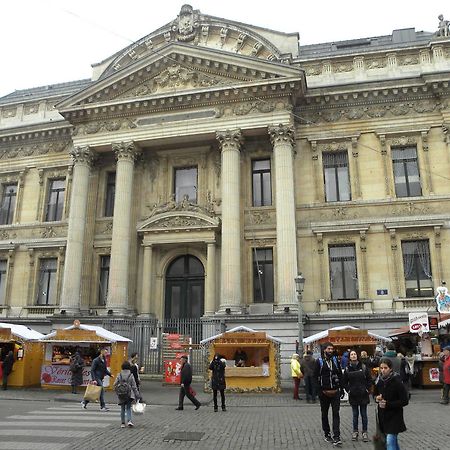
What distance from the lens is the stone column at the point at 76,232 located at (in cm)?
2577

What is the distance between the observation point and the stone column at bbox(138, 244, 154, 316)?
2616 cm

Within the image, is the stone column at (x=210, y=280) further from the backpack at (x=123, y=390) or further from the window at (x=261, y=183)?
the backpack at (x=123, y=390)

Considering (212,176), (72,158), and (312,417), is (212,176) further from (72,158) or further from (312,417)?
(312,417)

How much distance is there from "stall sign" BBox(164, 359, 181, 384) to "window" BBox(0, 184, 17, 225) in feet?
54.5

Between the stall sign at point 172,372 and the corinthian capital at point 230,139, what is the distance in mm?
11234

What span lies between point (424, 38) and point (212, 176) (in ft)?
49.4

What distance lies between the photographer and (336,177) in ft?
86.5

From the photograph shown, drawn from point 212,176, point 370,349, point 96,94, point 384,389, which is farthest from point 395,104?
point 384,389

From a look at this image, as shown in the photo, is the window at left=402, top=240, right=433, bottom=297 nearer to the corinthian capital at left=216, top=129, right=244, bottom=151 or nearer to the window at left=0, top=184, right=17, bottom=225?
the corinthian capital at left=216, top=129, right=244, bottom=151

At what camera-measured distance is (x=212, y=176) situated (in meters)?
27.6

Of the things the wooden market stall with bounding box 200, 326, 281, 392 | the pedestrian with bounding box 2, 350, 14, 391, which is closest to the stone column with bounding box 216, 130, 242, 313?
the wooden market stall with bounding box 200, 326, 281, 392

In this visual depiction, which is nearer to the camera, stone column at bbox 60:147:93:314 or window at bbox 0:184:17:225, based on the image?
stone column at bbox 60:147:93:314

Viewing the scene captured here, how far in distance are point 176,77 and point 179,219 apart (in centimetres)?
793

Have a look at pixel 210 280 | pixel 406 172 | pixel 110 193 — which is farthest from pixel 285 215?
pixel 110 193
